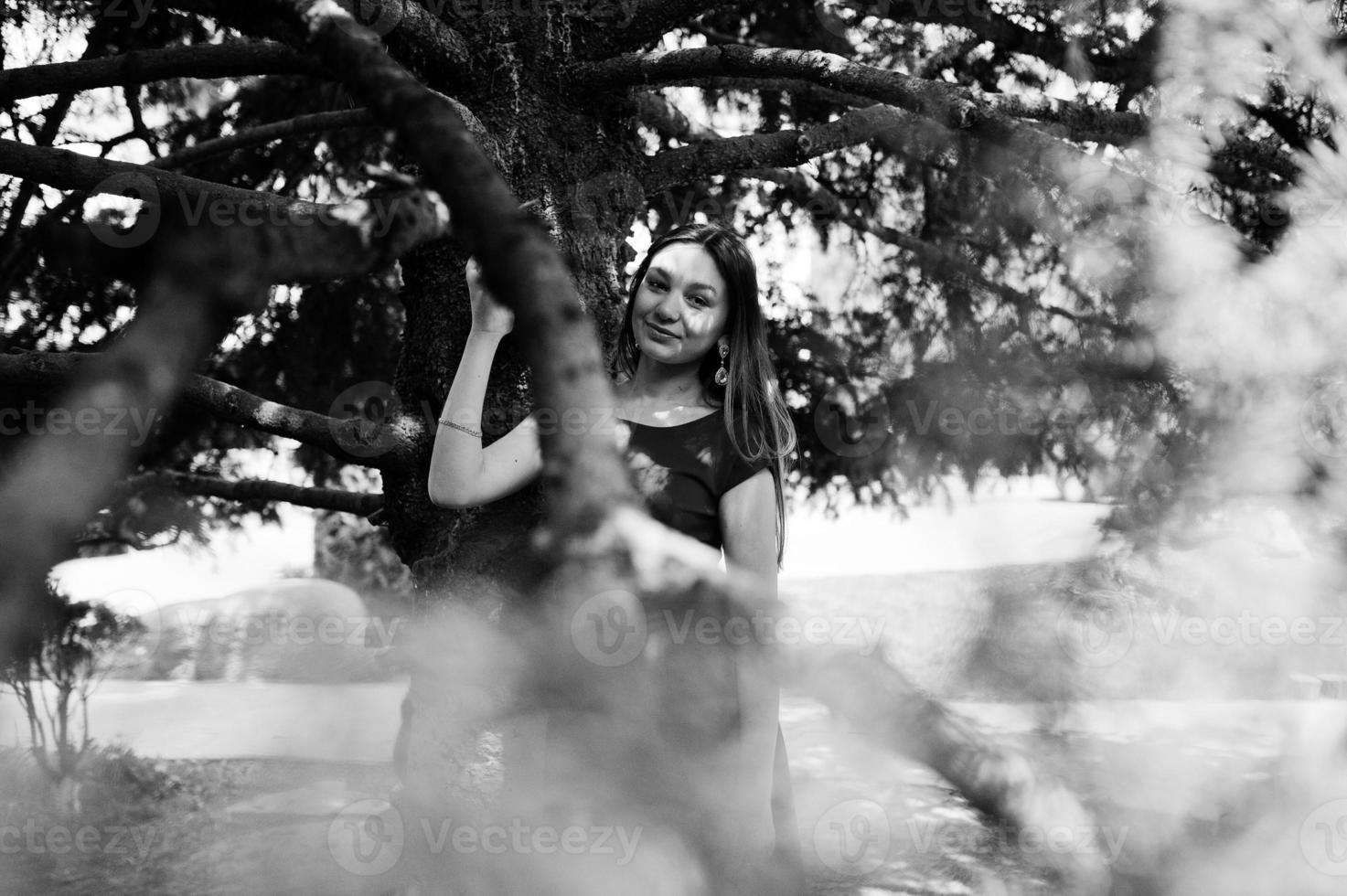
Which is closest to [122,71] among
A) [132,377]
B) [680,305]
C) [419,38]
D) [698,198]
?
[419,38]

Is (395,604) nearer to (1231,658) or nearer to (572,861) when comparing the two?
(1231,658)

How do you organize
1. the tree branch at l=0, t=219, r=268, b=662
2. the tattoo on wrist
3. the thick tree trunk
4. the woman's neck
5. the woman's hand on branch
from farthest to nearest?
1. the thick tree trunk
2. the woman's neck
3. the tattoo on wrist
4. the woman's hand on branch
5. the tree branch at l=0, t=219, r=268, b=662

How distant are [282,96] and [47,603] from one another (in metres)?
2.37

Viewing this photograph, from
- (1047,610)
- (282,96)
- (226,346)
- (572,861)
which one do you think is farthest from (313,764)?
(572,861)

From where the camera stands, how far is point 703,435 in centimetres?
183

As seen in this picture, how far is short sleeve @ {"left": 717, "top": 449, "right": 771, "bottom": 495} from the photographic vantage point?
1783 millimetres

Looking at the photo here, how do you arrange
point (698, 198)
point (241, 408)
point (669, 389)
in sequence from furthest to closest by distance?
point (698, 198)
point (241, 408)
point (669, 389)

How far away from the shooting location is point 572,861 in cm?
168

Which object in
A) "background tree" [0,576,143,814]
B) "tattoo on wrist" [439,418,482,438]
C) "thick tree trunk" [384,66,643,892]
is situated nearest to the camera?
"tattoo on wrist" [439,418,482,438]

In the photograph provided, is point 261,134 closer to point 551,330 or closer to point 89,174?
point 89,174

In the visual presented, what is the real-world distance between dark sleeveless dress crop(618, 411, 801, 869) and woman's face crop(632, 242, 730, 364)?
0.13 metres

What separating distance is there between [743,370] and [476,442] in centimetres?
48

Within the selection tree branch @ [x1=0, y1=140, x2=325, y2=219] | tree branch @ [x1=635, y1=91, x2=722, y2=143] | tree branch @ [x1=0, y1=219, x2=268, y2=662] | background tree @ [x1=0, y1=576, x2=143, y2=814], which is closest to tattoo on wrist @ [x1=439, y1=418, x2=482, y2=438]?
tree branch @ [x1=0, y1=140, x2=325, y2=219]

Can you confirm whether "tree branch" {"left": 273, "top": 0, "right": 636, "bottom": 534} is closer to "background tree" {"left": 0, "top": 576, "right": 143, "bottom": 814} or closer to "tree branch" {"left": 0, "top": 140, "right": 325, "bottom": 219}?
"tree branch" {"left": 0, "top": 140, "right": 325, "bottom": 219}
